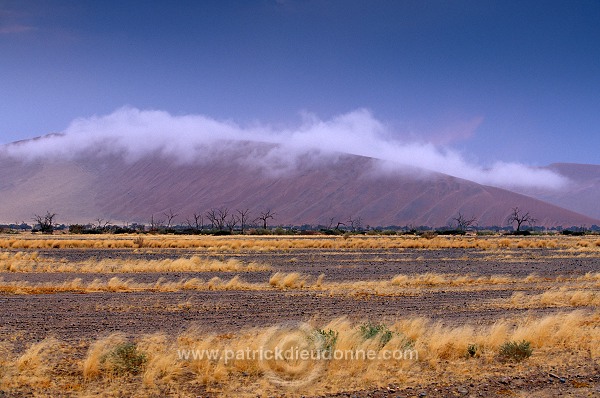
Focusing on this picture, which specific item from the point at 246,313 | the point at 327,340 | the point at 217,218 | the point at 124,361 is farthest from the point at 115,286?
the point at 217,218

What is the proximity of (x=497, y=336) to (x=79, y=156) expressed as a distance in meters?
188

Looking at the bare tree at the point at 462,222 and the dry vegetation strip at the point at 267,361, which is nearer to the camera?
the dry vegetation strip at the point at 267,361

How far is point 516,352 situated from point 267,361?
392 centimetres

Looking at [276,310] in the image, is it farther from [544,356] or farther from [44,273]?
[44,273]

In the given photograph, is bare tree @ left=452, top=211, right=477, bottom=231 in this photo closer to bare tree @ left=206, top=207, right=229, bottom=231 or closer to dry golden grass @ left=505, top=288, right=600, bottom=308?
bare tree @ left=206, top=207, right=229, bottom=231

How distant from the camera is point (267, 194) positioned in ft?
477

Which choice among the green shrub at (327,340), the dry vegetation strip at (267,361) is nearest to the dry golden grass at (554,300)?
the dry vegetation strip at (267,361)

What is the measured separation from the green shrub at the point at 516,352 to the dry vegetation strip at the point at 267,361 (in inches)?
5.3

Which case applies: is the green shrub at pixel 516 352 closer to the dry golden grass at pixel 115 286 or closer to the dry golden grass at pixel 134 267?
the dry golden grass at pixel 115 286

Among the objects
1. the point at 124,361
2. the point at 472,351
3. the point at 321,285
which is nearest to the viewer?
the point at 124,361

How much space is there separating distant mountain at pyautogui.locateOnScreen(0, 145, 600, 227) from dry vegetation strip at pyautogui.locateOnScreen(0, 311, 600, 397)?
118926 mm

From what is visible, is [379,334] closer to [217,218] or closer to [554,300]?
[554,300]

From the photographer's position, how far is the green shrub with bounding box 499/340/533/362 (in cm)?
867

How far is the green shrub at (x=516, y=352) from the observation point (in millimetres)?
8672
